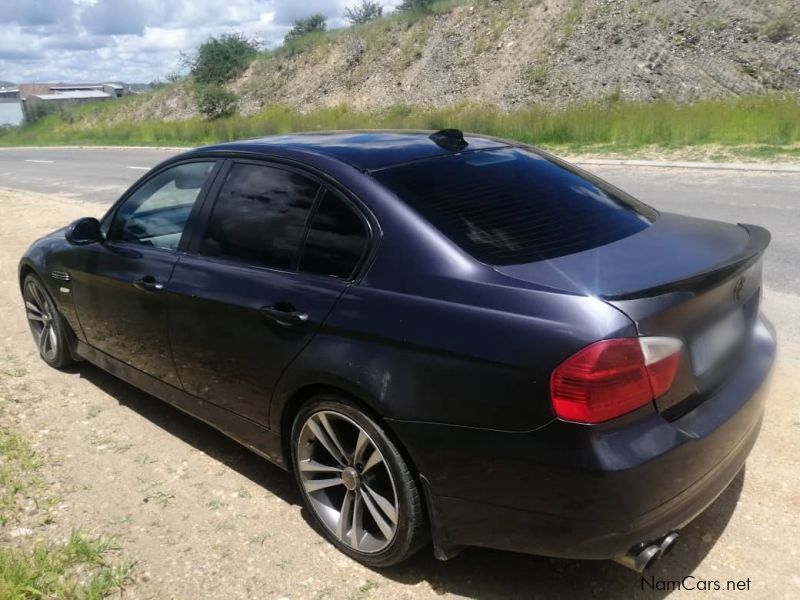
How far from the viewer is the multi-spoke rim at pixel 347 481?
2.82m

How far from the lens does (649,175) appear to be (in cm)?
1308

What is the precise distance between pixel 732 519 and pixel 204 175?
2.93 metres

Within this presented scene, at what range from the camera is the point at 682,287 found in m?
2.45

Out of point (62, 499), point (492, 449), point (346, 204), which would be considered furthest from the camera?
point (62, 499)

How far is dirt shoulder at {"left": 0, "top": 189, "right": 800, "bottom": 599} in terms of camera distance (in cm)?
282

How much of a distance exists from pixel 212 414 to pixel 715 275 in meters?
2.37

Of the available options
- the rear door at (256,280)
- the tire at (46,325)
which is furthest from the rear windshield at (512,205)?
the tire at (46,325)

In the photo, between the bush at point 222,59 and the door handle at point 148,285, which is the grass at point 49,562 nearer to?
the door handle at point 148,285

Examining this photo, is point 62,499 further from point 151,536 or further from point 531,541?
point 531,541

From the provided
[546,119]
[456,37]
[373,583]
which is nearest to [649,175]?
[546,119]

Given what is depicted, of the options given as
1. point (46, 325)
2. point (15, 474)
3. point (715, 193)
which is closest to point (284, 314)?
point (15, 474)

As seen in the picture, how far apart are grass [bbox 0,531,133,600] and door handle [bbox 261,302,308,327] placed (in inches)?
46.2

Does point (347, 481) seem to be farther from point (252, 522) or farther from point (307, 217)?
point (307, 217)

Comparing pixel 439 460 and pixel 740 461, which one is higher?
pixel 439 460
